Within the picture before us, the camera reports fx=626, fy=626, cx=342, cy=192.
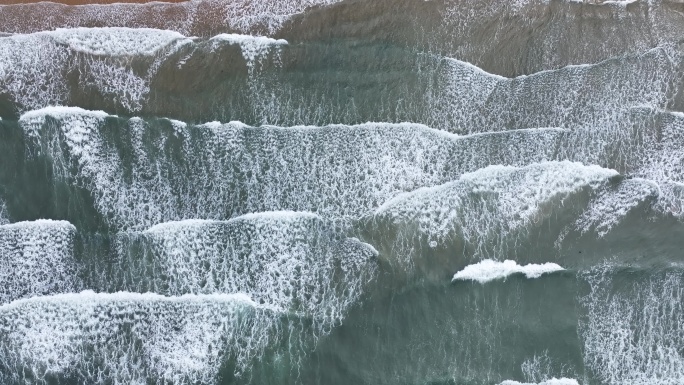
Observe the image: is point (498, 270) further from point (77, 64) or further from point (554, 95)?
point (77, 64)

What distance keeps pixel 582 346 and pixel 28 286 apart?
3.87 ft

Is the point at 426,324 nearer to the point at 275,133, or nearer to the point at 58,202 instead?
the point at 275,133

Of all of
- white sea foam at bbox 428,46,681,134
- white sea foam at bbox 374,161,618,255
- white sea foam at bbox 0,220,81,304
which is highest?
white sea foam at bbox 428,46,681,134

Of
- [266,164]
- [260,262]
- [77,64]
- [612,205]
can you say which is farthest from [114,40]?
[612,205]

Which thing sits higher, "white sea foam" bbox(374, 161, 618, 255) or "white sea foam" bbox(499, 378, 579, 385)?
"white sea foam" bbox(374, 161, 618, 255)

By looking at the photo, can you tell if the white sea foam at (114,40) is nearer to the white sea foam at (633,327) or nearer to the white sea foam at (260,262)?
the white sea foam at (260,262)

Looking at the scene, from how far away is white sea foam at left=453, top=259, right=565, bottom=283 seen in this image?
133 cm

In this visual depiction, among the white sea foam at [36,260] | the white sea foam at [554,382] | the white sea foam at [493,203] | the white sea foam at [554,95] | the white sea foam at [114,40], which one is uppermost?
the white sea foam at [114,40]

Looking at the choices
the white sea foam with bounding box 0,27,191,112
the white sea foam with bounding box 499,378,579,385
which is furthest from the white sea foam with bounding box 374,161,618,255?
the white sea foam with bounding box 0,27,191,112

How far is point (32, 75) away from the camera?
139 centimetres

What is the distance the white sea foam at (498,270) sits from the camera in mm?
1335

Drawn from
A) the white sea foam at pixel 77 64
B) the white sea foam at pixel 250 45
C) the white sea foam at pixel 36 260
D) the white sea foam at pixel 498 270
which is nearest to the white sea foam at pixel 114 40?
the white sea foam at pixel 77 64

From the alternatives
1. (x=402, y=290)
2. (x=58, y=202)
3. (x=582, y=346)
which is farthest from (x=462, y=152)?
(x=58, y=202)

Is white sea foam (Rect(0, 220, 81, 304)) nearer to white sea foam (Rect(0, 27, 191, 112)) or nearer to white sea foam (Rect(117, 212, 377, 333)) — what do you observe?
white sea foam (Rect(117, 212, 377, 333))
